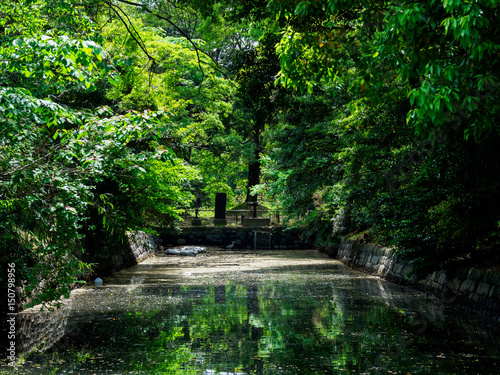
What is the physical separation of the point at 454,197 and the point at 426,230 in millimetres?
1230

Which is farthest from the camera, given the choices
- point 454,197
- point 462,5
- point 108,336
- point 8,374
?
point 454,197

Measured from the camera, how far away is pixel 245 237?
122 feet

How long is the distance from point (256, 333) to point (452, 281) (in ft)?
16.8

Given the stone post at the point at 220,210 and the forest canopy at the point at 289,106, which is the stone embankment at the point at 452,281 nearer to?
the forest canopy at the point at 289,106

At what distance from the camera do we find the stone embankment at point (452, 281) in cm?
971

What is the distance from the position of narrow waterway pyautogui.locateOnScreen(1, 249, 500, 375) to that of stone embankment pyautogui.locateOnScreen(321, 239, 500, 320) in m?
0.33

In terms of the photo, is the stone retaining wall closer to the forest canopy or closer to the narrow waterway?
the forest canopy

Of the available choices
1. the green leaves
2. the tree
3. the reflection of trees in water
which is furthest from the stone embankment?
the tree

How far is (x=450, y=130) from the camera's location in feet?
28.5

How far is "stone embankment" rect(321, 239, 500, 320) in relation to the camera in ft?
31.9

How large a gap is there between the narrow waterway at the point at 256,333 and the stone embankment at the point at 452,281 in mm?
333

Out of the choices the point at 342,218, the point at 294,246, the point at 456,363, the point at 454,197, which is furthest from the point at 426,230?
the point at 294,246

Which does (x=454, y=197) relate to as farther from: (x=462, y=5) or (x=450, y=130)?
(x=462, y=5)

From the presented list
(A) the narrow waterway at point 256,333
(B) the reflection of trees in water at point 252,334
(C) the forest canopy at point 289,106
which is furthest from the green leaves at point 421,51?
(B) the reflection of trees in water at point 252,334
